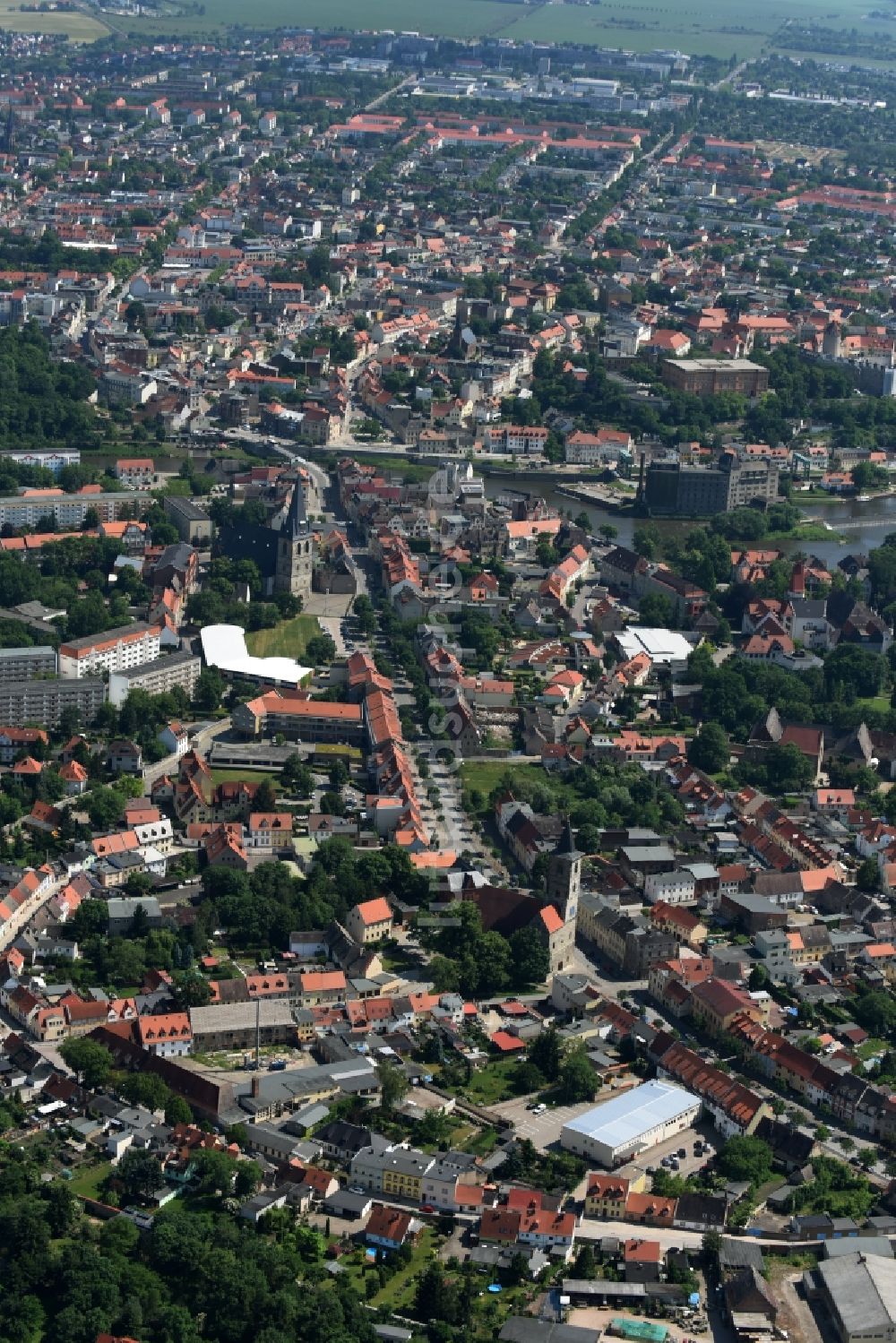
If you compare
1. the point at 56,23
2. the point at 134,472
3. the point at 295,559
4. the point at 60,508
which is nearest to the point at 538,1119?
the point at 295,559

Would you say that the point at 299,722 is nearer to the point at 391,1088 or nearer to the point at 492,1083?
the point at 492,1083

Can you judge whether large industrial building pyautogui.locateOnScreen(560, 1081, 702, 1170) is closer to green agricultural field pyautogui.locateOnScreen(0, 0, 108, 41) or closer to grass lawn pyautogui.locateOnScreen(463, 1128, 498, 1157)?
grass lawn pyautogui.locateOnScreen(463, 1128, 498, 1157)

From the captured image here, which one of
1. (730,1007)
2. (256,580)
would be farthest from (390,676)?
(730,1007)

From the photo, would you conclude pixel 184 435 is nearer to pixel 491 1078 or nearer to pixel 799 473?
pixel 799 473

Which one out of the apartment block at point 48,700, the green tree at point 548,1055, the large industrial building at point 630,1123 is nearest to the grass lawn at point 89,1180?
the large industrial building at point 630,1123

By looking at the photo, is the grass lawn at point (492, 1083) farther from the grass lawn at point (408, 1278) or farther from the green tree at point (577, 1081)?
the grass lawn at point (408, 1278)
